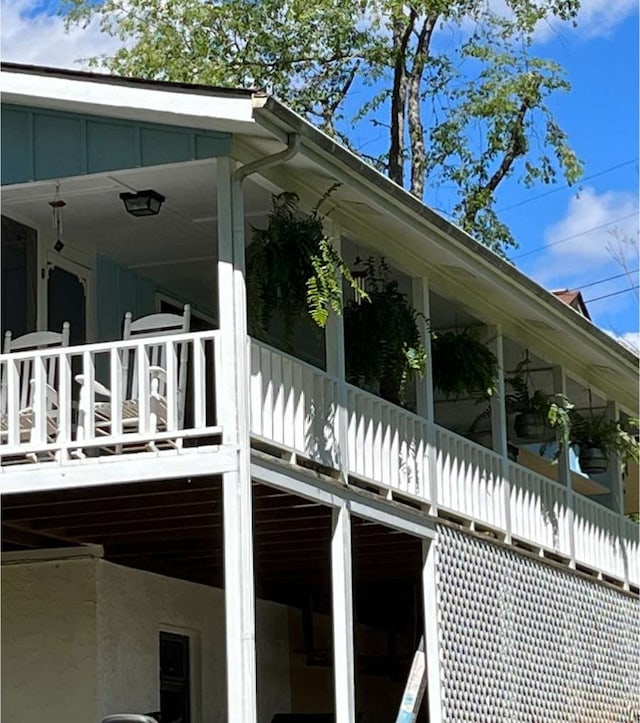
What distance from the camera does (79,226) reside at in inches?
494

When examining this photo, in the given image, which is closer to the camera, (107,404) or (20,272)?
(107,404)

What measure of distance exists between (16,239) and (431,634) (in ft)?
15.3

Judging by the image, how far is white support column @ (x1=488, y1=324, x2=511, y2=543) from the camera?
1440 cm

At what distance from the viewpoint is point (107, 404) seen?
1075 cm

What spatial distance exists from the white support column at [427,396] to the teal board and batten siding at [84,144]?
3341 mm

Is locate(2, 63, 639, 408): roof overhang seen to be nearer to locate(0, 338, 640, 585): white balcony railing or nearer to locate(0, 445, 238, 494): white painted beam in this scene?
locate(0, 338, 640, 585): white balcony railing

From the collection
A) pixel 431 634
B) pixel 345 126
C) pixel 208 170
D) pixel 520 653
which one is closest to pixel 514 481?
pixel 520 653

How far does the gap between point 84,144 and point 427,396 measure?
390cm

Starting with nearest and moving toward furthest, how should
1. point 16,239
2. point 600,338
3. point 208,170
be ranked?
point 208,170
point 16,239
point 600,338

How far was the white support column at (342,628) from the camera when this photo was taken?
1106 cm

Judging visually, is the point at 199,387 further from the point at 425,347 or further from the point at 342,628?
the point at 425,347

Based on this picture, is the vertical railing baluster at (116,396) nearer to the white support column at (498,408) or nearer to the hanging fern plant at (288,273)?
the hanging fern plant at (288,273)

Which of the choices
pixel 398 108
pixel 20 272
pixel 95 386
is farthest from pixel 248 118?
pixel 398 108

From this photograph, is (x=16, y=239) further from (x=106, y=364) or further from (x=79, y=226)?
(x=106, y=364)
